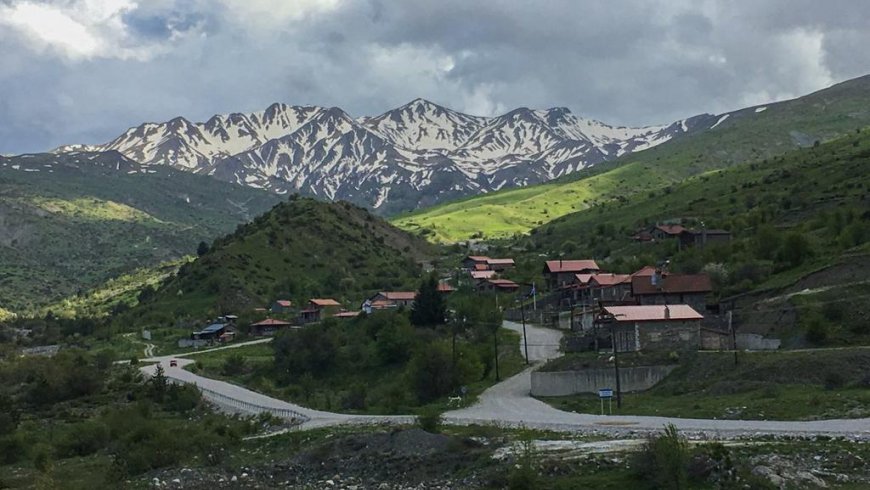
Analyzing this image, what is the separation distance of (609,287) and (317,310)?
51065mm

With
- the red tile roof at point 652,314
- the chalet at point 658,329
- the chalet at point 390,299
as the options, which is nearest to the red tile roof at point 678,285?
the red tile roof at point 652,314

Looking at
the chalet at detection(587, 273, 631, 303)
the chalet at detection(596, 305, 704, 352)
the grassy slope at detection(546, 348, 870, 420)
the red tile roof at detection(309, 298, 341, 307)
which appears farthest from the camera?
the red tile roof at detection(309, 298, 341, 307)

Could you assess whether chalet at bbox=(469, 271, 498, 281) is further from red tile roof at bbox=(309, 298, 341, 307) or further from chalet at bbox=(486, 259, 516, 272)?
red tile roof at bbox=(309, 298, 341, 307)

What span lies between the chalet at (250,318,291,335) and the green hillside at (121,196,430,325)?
1384 cm

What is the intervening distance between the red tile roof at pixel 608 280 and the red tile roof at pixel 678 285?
10.1m

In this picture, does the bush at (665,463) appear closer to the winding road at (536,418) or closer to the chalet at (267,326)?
the winding road at (536,418)

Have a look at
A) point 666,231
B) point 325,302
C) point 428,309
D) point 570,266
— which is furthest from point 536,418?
point 666,231

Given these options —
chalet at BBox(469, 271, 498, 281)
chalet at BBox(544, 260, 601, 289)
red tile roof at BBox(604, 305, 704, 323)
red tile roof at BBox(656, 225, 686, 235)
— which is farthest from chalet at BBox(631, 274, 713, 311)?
chalet at BBox(469, 271, 498, 281)

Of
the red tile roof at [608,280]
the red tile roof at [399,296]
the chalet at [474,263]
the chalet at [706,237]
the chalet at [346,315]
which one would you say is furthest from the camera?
the chalet at [474,263]

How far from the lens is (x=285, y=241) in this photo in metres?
171

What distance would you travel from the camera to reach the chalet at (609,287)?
91.1m

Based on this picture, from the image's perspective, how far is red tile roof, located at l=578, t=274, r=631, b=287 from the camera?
307 ft

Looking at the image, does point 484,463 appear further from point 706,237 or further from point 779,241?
point 706,237

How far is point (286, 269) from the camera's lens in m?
160
